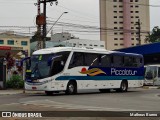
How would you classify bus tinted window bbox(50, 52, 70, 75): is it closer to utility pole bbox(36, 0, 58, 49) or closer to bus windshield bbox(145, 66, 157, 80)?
utility pole bbox(36, 0, 58, 49)

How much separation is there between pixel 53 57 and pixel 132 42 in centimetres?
10849

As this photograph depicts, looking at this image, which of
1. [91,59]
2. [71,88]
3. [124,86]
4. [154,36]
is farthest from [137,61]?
[154,36]

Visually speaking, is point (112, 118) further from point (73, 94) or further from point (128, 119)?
point (73, 94)

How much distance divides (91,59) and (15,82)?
10.2 m

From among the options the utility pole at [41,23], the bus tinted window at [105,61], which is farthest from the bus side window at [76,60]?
the utility pole at [41,23]

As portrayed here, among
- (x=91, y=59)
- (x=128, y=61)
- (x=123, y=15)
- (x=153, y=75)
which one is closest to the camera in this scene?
(x=91, y=59)

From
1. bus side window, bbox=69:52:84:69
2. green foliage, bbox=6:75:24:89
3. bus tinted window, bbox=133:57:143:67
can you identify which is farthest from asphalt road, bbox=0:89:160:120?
green foliage, bbox=6:75:24:89

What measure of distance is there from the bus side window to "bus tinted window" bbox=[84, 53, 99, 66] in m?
0.52

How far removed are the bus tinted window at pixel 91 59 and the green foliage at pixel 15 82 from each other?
9.60 meters

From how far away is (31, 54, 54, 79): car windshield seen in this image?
26.8 m

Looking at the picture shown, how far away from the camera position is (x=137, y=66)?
34.8 metres

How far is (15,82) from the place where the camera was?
37344 mm

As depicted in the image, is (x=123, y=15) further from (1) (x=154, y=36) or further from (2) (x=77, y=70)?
(2) (x=77, y=70)

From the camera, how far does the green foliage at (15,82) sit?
37.2m
